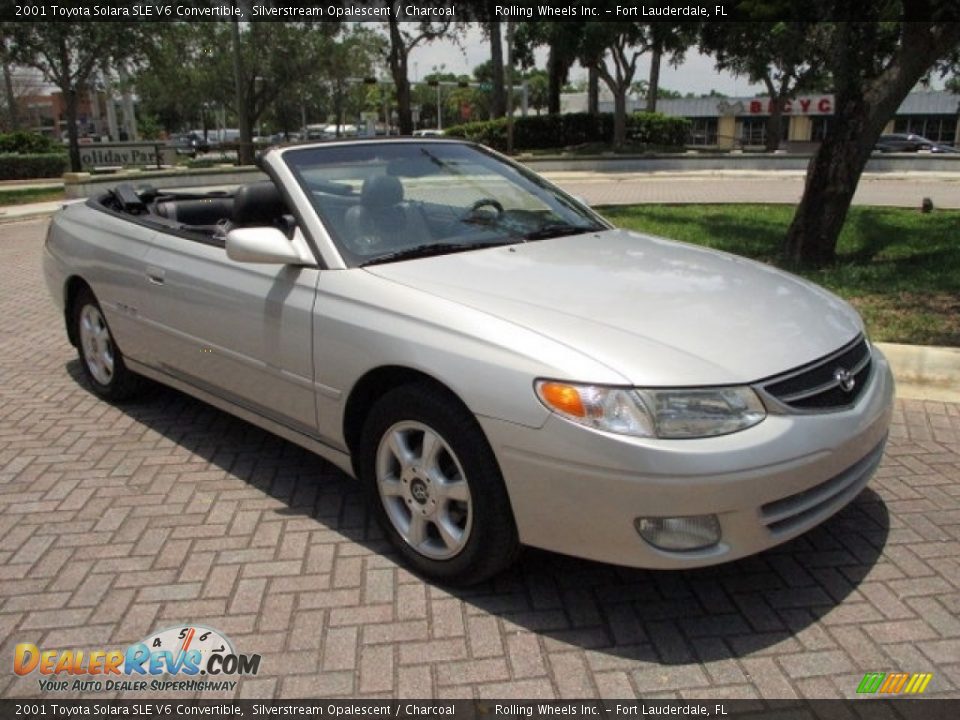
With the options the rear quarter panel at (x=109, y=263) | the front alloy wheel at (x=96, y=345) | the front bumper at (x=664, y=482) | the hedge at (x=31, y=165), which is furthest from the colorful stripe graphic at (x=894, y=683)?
the hedge at (x=31, y=165)

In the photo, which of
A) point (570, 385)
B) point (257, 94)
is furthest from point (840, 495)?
point (257, 94)

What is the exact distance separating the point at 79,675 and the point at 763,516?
2.24 m

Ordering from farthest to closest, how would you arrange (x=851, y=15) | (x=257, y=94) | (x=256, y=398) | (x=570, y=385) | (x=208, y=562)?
1. (x=257, y=94)
2. (x=851, y=15)
3. (x=256, y=398)
4. (x=208, y=562)
5. (x=570, y=385)

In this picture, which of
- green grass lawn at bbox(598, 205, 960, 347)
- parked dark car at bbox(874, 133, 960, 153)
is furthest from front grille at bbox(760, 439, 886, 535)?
parked dark car at bbox(874, 133, 960, 153)

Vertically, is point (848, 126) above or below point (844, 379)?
above

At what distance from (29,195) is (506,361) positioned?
22.3 m

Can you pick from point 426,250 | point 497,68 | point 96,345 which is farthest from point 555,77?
point 426,250

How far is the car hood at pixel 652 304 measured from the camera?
2.65 meters

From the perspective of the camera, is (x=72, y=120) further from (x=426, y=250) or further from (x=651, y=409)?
(x=651, y=409)

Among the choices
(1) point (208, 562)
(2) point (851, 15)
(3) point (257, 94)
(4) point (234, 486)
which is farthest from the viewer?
(3) point (257, 94)

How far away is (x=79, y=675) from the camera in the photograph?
2643 mm

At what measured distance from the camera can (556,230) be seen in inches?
159

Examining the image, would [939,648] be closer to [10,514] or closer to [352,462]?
[352,462]

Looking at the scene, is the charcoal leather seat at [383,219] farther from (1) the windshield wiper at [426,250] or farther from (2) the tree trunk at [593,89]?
(2) the tree trunk at [593,89]
